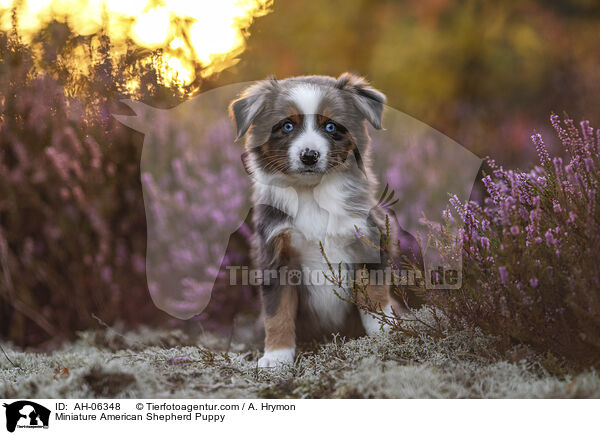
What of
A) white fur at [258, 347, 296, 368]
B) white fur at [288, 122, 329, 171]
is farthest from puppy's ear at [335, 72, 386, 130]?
white fur at [258, 347, 296, 368]

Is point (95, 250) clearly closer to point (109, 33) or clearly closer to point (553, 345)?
point (109, 33)

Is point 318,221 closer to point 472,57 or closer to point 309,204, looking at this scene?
point 309,204

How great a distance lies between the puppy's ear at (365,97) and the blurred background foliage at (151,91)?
0.46 ft

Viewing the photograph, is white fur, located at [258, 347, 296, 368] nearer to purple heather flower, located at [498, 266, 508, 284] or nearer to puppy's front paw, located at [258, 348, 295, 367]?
puppy's front paw, located at [258, 348, 295, 367]

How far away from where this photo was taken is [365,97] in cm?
273

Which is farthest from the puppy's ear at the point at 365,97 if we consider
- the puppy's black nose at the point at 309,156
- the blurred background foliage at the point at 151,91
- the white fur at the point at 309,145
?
the puppy's black nose at the point at 309,156

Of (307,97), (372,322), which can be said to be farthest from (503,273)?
(307,97)

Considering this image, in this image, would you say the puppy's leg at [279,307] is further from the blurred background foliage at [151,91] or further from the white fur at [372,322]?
the blurred background foliage at [151,91]

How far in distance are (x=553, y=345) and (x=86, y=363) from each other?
6.74 ft

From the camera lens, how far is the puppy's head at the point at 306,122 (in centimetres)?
259

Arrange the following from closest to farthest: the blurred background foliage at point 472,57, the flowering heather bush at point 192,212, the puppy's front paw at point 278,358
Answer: the puppy's front paw at point 278,358 < the blurred background foliage at point 472,57 < the flowering heather bush at point 192,212

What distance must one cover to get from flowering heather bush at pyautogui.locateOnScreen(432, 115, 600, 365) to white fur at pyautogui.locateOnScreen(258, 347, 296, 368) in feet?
2.52
